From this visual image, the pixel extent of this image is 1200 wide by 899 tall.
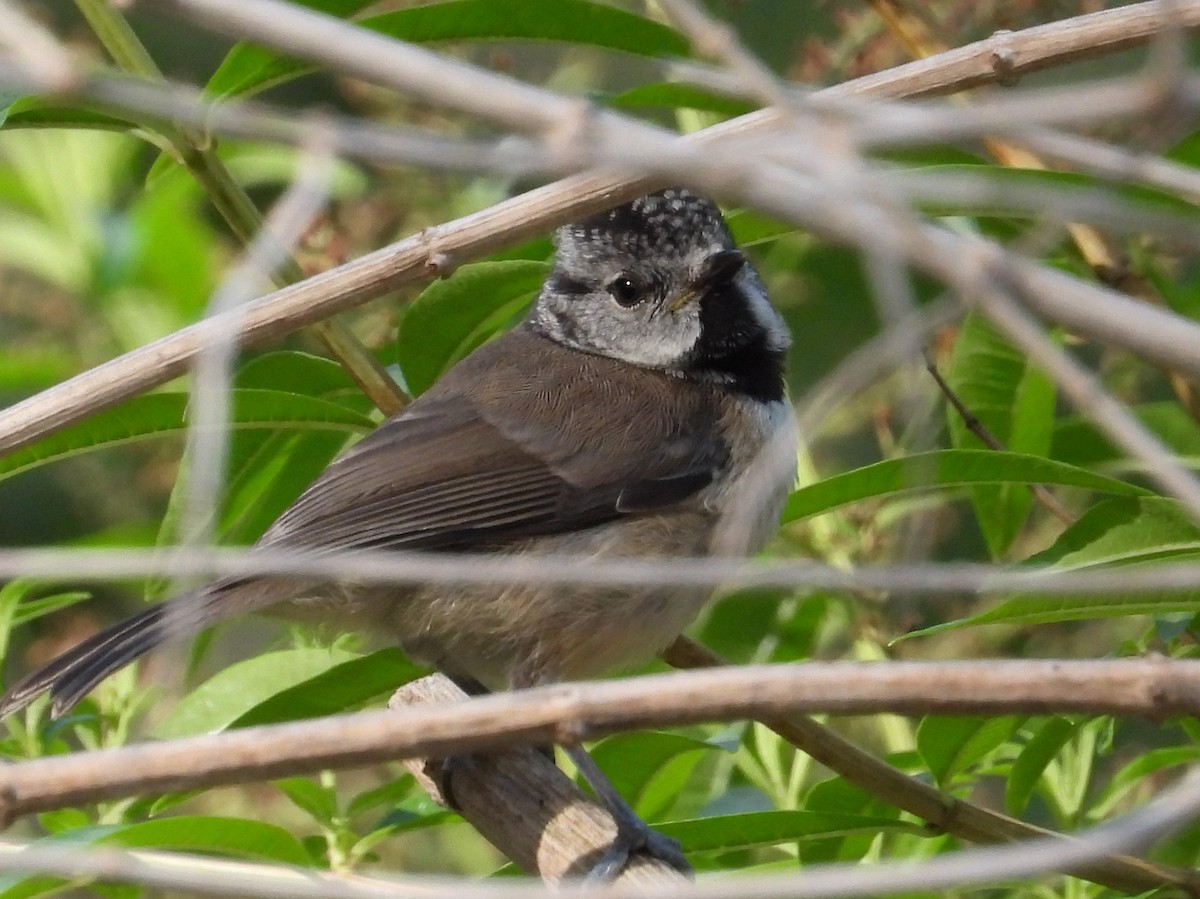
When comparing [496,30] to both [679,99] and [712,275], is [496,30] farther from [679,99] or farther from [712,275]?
[712,275]

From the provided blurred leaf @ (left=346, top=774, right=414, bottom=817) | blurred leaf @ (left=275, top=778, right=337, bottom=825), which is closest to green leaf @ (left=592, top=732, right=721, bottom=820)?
blurred leaf @ (left=346, top=774, right=414, bottom=817)

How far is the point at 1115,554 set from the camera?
7.89 ft

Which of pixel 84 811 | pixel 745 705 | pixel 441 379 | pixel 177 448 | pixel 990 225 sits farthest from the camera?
pixel 177 448

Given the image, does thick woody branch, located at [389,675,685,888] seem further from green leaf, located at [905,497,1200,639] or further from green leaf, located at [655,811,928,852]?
green leaf, located at [905,497,1200,639]

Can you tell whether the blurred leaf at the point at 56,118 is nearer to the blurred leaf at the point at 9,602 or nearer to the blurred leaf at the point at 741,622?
the blurred leaf at the point at 9,602

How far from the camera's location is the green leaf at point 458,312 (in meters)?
3.06

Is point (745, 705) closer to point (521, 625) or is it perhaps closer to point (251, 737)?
point (251, 737)

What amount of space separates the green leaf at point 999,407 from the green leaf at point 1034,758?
0.56 meters

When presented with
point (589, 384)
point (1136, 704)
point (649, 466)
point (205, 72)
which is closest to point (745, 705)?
point (1136, 704)

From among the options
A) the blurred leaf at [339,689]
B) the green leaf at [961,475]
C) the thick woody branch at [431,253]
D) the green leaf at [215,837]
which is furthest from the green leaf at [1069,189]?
the green leaf at [215,837]

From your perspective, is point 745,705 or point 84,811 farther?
point 84,811

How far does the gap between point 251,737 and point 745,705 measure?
1.48ft

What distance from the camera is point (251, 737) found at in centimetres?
143

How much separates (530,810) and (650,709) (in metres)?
1.45
